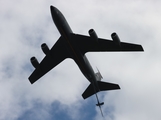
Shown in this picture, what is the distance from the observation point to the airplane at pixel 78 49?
27.7 metres

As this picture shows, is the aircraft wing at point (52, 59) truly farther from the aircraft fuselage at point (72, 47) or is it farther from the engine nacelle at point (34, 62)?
the aircraft fuselage at point (72, 47)

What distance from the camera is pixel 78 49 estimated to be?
98.5 feet

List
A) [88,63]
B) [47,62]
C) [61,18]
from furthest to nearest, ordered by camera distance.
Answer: [47,62] → [88,63] → [61,18]

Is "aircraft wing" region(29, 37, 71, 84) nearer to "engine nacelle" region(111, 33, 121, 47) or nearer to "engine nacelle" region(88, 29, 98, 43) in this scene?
"engine nacelle" region(88, 29, 98, 43)

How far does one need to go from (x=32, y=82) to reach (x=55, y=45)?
800 cm

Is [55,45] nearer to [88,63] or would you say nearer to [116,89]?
[88,63]

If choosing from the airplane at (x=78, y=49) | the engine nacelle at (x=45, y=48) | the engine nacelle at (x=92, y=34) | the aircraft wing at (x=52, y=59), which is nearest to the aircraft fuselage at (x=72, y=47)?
the airplane at (x=78, y=49)

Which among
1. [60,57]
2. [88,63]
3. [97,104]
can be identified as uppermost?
[60,57]

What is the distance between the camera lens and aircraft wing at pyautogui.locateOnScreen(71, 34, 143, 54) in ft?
95.7

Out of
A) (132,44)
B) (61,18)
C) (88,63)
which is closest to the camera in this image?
(61,18)

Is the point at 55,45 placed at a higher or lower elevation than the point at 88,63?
higher

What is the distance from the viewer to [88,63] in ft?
102

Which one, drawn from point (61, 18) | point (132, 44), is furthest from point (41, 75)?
point (132, 44)

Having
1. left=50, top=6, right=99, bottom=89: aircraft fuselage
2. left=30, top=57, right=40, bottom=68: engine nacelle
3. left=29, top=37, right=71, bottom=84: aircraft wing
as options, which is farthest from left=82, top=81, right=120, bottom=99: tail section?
left=30, top=57, right=40, bottom=68: engine nacelle
